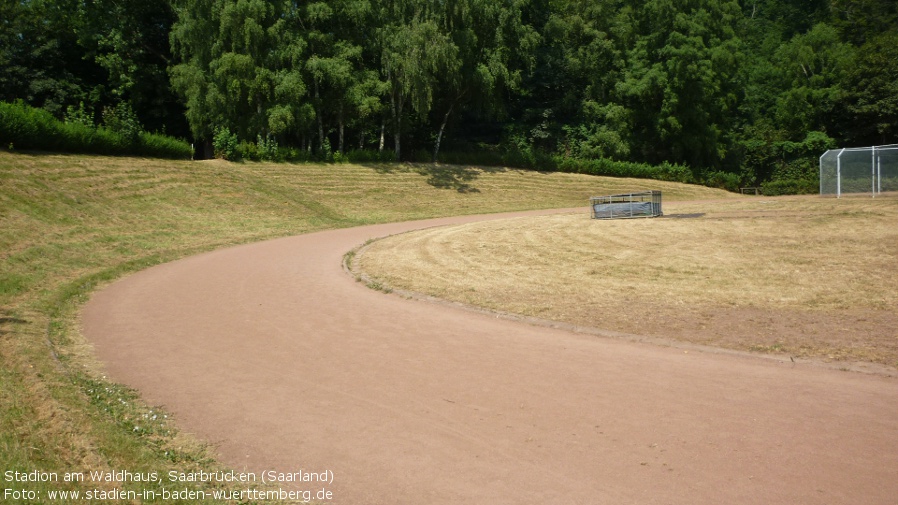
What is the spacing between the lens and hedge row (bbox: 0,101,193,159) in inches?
951

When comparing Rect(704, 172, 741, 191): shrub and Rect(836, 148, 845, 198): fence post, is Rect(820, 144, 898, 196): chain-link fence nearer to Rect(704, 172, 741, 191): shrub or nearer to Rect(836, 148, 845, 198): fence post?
Rect(836, 148, 845, 198): fence post

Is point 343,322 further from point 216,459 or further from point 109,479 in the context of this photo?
point 109,479

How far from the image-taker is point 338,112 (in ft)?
141

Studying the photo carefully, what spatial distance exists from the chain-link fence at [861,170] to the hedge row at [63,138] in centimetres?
3250

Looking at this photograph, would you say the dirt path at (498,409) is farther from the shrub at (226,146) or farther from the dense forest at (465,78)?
the shrub at (226,146)

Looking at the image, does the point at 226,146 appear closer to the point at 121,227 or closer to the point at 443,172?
the point at 443,172

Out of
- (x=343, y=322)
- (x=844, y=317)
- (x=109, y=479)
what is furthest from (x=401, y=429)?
(x=844, y=317)

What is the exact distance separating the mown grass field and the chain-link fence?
1376cm

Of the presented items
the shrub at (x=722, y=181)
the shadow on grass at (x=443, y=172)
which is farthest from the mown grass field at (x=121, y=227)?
the shrub at (x=722, y=181)

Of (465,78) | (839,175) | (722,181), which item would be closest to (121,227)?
(465,78)

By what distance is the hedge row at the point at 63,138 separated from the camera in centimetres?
2416

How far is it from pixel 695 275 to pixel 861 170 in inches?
931

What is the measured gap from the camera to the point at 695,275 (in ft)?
44.3

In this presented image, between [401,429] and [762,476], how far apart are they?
2.94 metres
